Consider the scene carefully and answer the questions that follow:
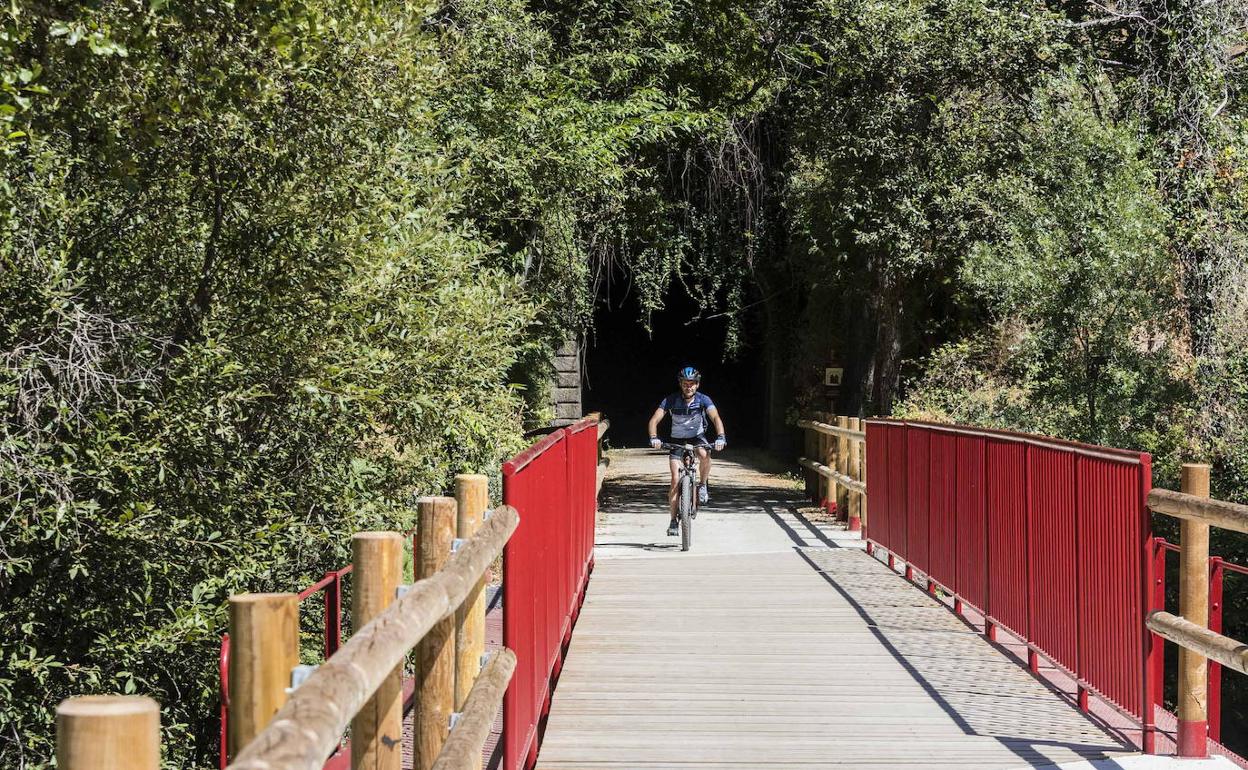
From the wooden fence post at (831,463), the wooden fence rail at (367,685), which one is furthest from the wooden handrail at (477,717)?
the wooden fence post at (831,463)

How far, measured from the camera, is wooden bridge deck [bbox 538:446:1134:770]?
605 centimetres

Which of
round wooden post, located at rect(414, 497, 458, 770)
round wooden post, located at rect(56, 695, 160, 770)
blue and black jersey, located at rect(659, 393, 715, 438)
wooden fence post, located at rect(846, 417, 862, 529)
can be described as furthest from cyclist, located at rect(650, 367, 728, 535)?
round wooden post, located at rect(56, 695, 160, 770)

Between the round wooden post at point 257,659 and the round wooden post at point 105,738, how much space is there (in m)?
0.69

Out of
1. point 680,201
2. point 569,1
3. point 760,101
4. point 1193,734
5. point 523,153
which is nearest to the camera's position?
point 1193,734

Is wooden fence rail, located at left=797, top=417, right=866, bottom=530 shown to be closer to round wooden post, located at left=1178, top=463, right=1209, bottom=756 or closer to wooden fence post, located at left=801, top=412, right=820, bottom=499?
wooden fence post, located at left=801, top=412, right=820, bottom=499

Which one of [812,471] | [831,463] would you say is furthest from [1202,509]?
[812,471]

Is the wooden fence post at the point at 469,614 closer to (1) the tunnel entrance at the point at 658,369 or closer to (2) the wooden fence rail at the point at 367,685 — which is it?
(2) the wooden fence rail at the point at 367,685

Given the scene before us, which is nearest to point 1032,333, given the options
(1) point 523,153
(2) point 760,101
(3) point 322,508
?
(2) point 760,101

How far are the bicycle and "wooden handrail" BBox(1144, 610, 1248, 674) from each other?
7791mm

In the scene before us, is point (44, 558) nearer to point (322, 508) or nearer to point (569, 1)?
point (322, 508)

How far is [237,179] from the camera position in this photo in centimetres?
802

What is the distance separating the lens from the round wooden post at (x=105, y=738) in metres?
1.46

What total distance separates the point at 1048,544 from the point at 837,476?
8690 millimetres

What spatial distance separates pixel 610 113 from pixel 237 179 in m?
8.34
